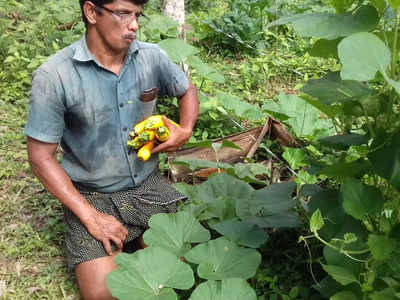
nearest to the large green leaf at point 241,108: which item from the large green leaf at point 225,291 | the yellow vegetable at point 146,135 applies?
the yellow vegetable at point 146,135

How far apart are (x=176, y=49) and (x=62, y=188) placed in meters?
1.79

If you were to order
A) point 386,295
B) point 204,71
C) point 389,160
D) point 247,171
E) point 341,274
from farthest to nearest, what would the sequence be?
1. point 204,71
2. point 247,171
3. point 341,274
4. point 386,295
5. point 389,160

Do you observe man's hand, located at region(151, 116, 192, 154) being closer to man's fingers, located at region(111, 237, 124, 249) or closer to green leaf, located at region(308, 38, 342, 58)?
man's fingers, located at region(111, 237, 124, 249)

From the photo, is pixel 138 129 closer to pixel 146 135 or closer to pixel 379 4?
pixel 146 135

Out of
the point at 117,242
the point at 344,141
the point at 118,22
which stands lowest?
the point at 117,242

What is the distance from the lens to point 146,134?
2.44 m

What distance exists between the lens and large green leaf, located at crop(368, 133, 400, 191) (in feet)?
4.62

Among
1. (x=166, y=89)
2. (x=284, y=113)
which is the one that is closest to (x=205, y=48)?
(x=284, y=113)

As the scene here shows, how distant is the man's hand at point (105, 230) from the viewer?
238 cm

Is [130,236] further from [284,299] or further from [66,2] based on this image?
[66,2]

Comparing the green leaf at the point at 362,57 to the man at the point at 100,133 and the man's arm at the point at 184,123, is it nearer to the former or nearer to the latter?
the man at the point at 100,133

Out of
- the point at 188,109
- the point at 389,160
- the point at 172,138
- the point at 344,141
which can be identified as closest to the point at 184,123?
the point at 188,109

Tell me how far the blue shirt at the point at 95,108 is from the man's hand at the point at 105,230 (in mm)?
203

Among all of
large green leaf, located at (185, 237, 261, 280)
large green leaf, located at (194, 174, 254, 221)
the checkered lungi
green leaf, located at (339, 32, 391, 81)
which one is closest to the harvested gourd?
the checkered lungi
